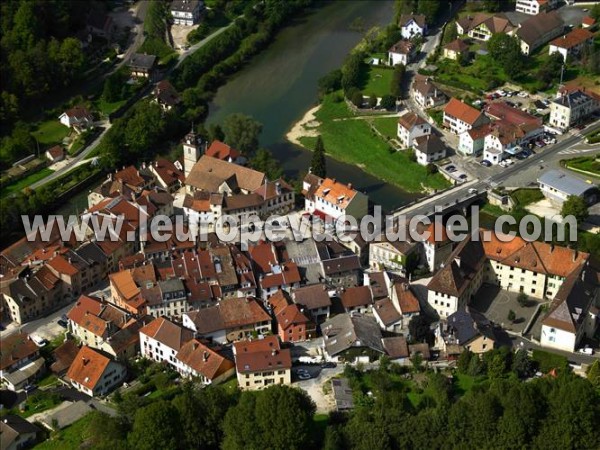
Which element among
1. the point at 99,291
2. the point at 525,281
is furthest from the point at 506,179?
the point at 99,291

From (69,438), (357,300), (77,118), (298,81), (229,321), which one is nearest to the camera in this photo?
(69,438)

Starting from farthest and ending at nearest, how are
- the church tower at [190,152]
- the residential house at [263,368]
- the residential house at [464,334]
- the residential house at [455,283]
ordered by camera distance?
the church tower at [190,152] < the residential house at [455,283] < the residential house at [464,334] < the residential house at [263,368]

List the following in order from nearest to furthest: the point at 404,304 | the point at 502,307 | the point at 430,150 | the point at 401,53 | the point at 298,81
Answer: the point at 404,304, the point at 502,307, the point at 430,150, the point at 401,53, the point at 298,81

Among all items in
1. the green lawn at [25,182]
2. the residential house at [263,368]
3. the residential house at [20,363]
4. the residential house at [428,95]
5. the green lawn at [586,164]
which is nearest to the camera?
the residential house at [263,368]

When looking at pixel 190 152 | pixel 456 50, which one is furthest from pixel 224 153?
pixel 456 50

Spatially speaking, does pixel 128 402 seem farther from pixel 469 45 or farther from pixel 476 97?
pixel 469 45

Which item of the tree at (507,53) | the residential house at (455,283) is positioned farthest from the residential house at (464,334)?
the tree at (507,53)

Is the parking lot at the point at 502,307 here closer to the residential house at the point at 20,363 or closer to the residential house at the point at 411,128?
the residential house at the point at 411,128

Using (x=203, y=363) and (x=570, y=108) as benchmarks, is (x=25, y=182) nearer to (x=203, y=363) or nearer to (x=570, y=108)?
(x=203, y=363)
